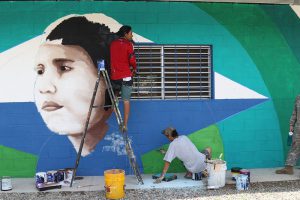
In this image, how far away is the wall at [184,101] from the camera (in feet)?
23.7

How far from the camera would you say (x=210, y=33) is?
7.59 meters

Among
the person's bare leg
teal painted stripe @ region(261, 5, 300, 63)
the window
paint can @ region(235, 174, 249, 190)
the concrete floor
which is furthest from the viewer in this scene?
teal painted stripe @ region(261, 5, 300, 63)

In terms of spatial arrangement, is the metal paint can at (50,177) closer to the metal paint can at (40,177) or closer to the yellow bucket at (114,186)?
the metal paint can at (40,177)

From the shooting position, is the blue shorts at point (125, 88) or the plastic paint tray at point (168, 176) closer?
the blue shorts at point (125, 88)

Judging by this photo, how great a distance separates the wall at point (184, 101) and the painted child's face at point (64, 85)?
0.54ft

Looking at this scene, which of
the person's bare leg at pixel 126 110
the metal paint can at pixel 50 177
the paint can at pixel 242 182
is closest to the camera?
the paint can at pixel 242 182

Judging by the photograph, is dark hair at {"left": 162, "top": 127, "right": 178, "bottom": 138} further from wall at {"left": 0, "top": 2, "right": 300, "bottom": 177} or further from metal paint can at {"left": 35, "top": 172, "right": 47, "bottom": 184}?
metal paint can at {"left": 35, "top": 172, "right": 47, "bottom": 184}

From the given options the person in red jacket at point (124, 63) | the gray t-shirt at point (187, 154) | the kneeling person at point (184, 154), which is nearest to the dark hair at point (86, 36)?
the person in red jacket at point (124, 63)

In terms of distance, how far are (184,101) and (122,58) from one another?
4.93 feet

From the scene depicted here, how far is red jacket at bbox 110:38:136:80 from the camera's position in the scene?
6824 millimetres

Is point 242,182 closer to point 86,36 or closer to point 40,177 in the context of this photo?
point 40,177

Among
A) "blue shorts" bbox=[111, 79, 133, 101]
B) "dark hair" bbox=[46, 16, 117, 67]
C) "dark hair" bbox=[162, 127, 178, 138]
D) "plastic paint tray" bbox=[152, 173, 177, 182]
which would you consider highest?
"dark hair" bbox=[46, 16, 117, 67]

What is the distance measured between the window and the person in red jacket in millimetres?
540

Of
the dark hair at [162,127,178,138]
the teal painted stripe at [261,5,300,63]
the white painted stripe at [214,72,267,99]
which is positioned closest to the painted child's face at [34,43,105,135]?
the dark hair at [162,127,178,138]
